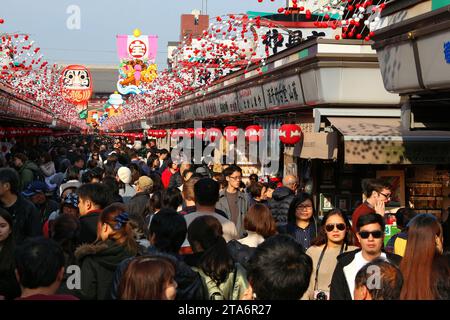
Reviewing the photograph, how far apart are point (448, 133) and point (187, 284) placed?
656cm

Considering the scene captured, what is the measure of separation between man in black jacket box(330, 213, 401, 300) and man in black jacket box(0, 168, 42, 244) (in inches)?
124

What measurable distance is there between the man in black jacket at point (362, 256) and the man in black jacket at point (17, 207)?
3154 millimetres

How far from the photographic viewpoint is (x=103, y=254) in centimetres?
501

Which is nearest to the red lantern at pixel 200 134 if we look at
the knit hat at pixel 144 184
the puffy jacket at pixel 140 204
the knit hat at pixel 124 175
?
the knit hat at pixel 124 175

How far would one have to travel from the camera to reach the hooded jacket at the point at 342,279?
479 centimetres

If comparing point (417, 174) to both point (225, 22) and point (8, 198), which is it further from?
point (8, 198)

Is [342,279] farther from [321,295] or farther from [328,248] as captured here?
[328,248]

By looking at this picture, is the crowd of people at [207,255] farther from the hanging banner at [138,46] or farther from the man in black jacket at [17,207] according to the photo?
the hanging banner at [138,46]

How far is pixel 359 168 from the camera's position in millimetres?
12367

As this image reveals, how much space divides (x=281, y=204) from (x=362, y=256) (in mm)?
3616

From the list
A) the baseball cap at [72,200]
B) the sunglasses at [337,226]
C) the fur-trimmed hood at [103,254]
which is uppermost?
the baseball cap at [72,200]

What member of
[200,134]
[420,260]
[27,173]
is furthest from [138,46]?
[420,260]
